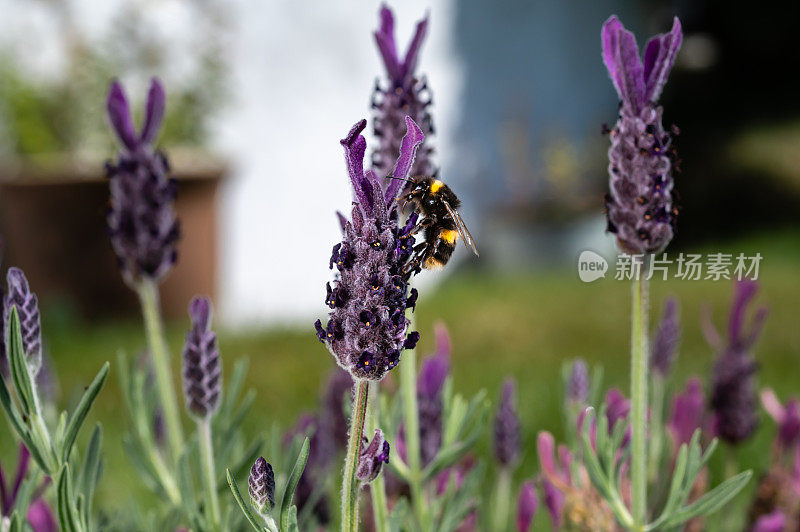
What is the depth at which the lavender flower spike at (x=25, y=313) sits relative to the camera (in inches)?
28.5

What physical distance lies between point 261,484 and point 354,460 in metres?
0.07

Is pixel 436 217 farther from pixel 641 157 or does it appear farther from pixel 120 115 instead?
pixel 120 115

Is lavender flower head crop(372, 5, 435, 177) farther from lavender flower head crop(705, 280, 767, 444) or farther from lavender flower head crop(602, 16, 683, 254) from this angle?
lavender flower head crop(705, 280, 767, 444)

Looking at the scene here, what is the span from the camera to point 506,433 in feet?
4.16

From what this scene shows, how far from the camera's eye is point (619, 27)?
2.55 feet

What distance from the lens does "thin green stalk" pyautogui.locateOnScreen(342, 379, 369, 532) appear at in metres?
0.65

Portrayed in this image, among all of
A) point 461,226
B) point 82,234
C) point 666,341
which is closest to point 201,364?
point 461,226

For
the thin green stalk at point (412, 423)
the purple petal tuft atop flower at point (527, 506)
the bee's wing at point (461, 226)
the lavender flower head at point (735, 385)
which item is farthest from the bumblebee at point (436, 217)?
the lavender flower head at point (735, 385)

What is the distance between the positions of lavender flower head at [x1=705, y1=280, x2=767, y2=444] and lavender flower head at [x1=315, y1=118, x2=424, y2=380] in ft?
2.48

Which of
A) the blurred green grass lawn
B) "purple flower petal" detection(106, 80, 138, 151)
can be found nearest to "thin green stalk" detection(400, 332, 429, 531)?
"purple flower petal" detection(106, 80, 138, 151)

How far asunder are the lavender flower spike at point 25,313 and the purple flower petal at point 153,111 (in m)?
0.29

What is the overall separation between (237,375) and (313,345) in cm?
252

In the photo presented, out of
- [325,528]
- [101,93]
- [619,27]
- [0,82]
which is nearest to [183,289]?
[101,93]

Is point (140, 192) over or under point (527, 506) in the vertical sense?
over
